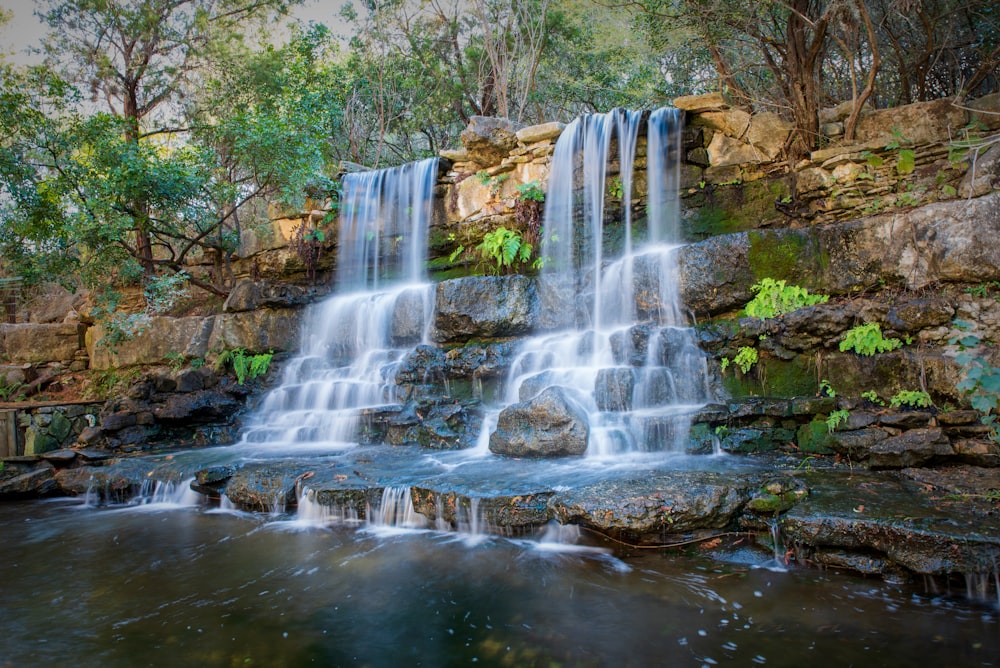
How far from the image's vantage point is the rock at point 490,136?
1115 cm

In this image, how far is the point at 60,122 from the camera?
32.8ft

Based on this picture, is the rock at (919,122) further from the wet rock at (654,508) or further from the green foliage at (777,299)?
the wet rock at (654,508)

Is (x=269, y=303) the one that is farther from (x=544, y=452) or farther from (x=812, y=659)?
(x=812, y=659)

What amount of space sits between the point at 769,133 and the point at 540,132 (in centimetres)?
414

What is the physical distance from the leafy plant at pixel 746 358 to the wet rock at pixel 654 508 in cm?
256

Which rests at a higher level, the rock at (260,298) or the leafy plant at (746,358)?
the rock at (260,298)

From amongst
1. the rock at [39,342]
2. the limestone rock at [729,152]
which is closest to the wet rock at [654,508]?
the limestone rock at [729,152]

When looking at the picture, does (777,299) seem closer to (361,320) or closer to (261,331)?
(361,320)

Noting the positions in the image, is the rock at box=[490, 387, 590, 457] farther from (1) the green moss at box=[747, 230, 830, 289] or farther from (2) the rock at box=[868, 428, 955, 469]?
(1) the green moss at box=[747, 230, 830, 289]

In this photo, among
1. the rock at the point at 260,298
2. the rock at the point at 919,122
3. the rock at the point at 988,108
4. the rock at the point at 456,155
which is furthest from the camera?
the rock at the point at 456,155

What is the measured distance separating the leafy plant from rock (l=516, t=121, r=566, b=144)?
6117 millimetres

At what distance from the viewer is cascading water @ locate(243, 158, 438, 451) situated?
339 inches

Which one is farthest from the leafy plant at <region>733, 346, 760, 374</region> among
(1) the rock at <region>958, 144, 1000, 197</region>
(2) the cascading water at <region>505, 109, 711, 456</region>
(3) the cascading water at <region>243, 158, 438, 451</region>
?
(3) the cascading water at <region>243, 158, 438, 451</region>

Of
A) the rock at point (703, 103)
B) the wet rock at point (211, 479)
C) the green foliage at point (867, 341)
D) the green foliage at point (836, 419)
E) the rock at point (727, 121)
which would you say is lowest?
the wet rock at point (211, 479)
